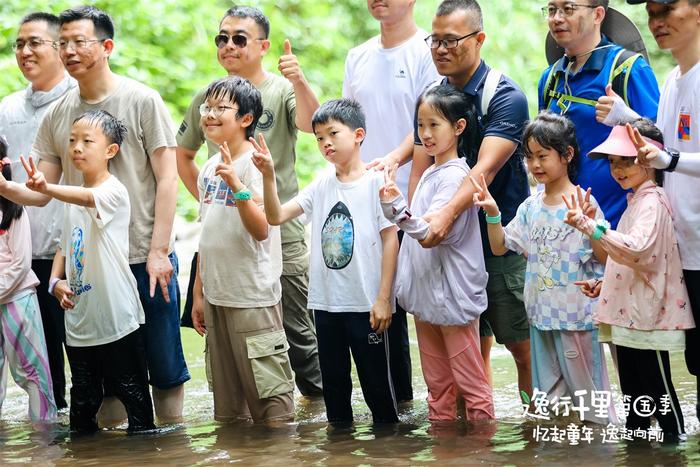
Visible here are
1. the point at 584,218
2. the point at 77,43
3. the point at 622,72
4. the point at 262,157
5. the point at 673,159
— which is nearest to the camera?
the point at 673,159

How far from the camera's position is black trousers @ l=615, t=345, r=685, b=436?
14.8ft

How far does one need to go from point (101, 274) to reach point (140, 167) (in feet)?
2.13

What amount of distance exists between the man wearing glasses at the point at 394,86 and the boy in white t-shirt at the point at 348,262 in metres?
0.42

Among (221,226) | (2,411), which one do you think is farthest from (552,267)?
(2,411)

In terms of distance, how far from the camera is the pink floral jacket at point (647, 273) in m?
4.39

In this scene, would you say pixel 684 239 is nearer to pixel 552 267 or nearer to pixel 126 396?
pixel 552 267

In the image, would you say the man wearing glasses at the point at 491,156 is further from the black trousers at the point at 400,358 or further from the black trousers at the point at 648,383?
the black trousers at the point at 648,383

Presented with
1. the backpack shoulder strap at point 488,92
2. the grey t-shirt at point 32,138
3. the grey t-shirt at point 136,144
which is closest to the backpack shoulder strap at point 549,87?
the backpack shoulder strap at point 488,92

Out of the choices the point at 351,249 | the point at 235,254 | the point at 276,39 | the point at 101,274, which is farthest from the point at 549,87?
the point at 276,39

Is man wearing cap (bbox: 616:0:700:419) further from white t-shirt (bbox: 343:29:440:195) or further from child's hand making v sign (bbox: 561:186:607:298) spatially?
white t-shirt (bbox: 343:29:440:195)

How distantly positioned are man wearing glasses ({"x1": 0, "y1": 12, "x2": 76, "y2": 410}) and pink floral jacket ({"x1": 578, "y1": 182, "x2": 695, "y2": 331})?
10.3 feet

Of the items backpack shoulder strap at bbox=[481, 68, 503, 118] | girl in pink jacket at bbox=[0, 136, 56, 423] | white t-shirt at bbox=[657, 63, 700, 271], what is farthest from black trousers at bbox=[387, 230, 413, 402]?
girl in pink jacket at bbox=[0, 136, 56, 423]

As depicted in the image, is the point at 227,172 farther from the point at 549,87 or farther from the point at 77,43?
the point at 549,87

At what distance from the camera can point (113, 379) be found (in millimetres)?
5219
